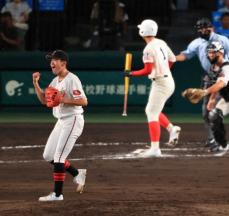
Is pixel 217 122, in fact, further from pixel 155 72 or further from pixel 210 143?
pixel 155 72

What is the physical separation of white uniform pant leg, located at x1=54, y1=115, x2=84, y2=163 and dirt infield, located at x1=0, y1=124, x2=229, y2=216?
51 cm

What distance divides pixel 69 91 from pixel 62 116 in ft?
1.09

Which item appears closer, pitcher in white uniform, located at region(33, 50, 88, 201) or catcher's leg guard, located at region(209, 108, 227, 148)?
pitcher in white uniform, located at region(33, 50, 88, 201)

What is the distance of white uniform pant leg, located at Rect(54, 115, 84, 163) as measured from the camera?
995 cm

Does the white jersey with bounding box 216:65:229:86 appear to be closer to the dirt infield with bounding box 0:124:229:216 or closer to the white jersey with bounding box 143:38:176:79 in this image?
the white jersey with bounding box 143:38:176:79

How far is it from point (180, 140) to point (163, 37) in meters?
6.94

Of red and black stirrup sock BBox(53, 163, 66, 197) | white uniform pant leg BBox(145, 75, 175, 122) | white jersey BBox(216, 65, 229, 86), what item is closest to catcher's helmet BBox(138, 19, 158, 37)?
white uniform pant leg BBox(145, 75, 175, 122)

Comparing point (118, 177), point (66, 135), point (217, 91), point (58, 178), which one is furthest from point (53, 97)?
point (217, 91)

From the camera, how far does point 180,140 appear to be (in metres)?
15.1

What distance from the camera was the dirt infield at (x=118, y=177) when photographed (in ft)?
31.0

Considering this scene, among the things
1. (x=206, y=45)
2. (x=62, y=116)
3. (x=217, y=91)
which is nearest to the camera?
(x=62, y=116)

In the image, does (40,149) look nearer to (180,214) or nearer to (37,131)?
(37,131)

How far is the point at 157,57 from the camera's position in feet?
43.9

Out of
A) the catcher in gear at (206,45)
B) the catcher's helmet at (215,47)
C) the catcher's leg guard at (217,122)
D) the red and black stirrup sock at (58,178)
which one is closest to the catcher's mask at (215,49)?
the catcher's helmet at (215,47)
